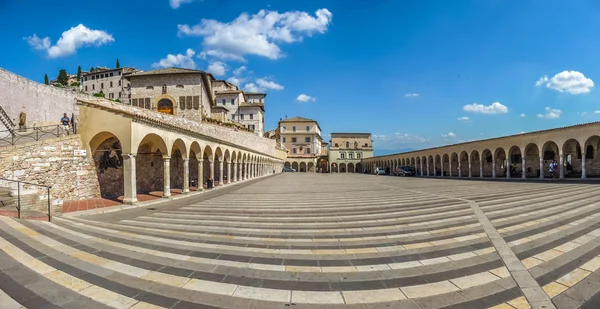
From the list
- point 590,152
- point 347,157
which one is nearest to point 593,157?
point 590,152

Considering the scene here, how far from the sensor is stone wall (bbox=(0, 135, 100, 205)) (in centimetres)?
1102

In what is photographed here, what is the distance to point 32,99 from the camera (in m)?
28.3

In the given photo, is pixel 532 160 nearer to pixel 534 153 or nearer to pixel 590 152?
pixel 534 153

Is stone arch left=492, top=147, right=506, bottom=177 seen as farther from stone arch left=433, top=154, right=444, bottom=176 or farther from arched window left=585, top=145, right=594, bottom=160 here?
arched window left=585, top=145, right=594, bottom=160

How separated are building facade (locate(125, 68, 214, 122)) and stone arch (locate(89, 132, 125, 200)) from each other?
24615 mm

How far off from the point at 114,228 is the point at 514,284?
924 centimetres

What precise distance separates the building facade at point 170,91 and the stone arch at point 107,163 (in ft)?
80.8

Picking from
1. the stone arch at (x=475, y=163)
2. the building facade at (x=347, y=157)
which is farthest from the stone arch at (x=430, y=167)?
the building facade at (x=347, y=157)

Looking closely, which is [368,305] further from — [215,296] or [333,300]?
[215,296]

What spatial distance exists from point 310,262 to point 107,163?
1584 centimetres

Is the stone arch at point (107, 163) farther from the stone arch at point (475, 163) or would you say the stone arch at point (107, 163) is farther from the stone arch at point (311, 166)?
the stone arch at point (311, 166)

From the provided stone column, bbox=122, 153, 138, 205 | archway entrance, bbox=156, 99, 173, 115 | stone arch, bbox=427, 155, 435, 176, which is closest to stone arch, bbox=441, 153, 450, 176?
stone arch, bbox=427, 155, 435, 176

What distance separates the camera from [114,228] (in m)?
7.32

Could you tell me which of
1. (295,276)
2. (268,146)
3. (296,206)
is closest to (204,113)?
(268,146)
